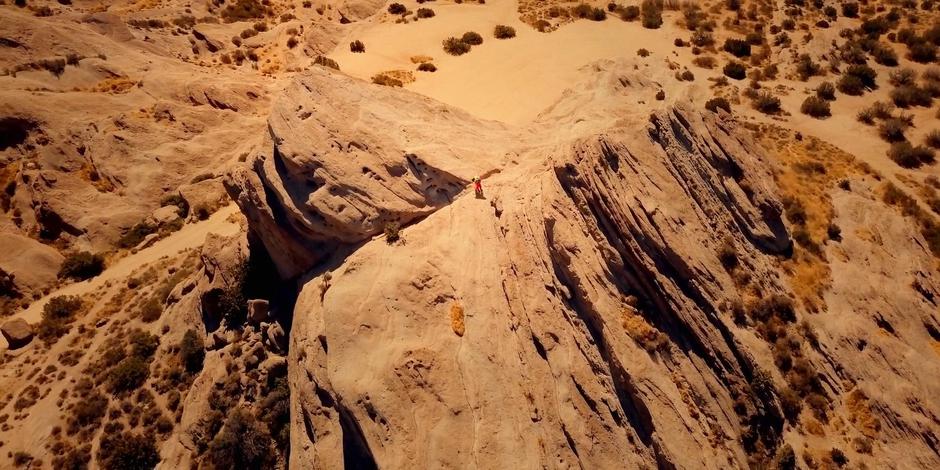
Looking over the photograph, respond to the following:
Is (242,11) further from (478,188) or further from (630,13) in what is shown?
(478,188)

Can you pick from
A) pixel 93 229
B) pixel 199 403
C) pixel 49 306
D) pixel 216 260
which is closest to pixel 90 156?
pixel 93 229

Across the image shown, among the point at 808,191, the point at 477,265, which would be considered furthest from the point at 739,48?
the point at 477,265

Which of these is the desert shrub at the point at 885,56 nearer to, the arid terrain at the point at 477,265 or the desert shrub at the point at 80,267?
the arid terrain at the point at 477,265

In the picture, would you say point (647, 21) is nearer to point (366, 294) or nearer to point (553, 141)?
point (553, 141)

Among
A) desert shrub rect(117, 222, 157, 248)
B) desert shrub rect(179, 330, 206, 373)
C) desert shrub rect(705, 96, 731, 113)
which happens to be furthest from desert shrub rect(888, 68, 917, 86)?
desert shrub rect(117, 222, 157, 248)

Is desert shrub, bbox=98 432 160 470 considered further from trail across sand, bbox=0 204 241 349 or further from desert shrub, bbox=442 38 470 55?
desert shrub, bbox=442 38 470 55

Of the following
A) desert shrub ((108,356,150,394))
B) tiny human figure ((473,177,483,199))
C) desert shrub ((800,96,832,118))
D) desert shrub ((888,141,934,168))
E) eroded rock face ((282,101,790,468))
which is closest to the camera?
eroded rock face ((282,101,790,468))

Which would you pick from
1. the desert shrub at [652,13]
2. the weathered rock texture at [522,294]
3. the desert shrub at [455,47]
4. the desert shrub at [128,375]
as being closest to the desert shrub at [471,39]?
the desert shrub at [455,47]

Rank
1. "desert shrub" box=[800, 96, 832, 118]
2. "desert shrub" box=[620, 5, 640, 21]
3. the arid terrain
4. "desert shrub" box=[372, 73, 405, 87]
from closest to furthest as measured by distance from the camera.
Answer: the arid terrain, "desert shrub" box=[800, 96, 832, 118], "desert shrub" box=[372, 73, 405, 87], "desert shrub" box=[620, 5, 640, 21]
